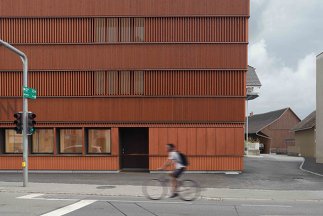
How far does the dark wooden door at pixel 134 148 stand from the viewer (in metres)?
24.7

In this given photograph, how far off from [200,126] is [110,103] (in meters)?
5.18

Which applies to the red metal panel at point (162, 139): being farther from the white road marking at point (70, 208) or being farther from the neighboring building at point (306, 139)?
the neighboring building at point (306, 139)

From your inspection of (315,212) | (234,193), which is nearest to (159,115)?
(234,193)

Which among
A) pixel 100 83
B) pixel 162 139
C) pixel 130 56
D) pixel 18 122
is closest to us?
pixel 18 122

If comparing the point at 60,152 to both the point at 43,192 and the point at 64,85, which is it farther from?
the point at 43,192

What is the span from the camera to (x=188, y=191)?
14008 millimetres

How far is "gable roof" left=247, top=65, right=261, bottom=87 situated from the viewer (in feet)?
168

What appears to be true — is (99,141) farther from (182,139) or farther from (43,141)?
(182,139)

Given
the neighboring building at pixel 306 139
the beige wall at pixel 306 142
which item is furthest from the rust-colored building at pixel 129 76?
the beige wall at pixel 306 142

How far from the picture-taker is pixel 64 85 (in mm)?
23562

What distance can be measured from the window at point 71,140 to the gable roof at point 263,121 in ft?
174

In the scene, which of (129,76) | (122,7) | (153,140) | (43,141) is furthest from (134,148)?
(122,7)

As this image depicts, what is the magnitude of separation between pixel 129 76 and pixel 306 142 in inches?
1255

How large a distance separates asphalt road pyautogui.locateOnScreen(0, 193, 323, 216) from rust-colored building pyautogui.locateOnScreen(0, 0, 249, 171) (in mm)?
8855
